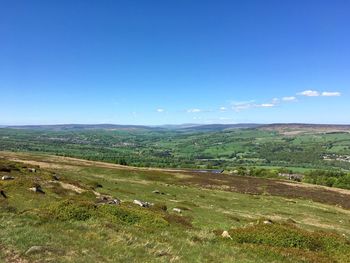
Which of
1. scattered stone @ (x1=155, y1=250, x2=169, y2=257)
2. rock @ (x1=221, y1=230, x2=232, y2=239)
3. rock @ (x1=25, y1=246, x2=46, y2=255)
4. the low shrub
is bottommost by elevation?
rock @ (x1=221, y1=230, x2=232, y2=239)

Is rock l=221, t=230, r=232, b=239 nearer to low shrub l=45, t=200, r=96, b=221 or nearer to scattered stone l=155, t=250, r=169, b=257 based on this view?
scattered stone l=155, t=250, r=169, b=257

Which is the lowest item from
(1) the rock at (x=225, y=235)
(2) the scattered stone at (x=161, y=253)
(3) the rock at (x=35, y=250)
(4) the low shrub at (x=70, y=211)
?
(1) the rock at (x=225, y=235)

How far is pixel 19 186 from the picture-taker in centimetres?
3531

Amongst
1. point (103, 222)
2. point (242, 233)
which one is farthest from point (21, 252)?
point (242, 233)

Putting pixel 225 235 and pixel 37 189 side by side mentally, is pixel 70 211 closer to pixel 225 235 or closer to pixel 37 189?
pixel 225 235

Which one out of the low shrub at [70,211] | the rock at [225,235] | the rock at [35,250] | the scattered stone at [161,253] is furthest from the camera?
the rock at [225,235]

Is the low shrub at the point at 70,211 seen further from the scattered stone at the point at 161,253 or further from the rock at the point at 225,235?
the rock at the point at 225,235

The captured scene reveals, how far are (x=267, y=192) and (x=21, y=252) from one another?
7538 cm

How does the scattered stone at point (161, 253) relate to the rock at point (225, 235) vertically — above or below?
above

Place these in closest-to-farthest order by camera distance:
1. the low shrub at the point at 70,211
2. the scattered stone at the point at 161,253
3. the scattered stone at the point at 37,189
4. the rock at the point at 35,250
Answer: the rock at the point at 35,250, the scattered stone at the point at 161,253, the low shrub at the point at 70,211, the scattered stone at the point at 37,189

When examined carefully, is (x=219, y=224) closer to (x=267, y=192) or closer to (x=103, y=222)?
(x=103, y=222)

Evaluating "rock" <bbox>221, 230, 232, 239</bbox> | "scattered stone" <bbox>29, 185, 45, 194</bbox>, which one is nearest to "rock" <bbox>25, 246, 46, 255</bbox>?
"rock" <bbox>221, 230, 232, 239</bbox>

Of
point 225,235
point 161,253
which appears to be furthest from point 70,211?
point 225,235

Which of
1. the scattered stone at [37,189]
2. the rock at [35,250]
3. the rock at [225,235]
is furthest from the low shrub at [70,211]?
the scattered stone at [37,189]
